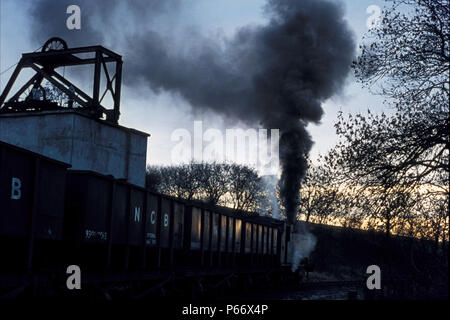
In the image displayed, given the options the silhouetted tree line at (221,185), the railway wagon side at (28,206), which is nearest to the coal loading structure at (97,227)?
the railway wagon side at (28,206)

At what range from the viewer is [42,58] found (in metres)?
34.8

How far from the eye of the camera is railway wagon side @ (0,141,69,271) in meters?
8.58

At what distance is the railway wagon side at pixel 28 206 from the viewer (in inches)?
338

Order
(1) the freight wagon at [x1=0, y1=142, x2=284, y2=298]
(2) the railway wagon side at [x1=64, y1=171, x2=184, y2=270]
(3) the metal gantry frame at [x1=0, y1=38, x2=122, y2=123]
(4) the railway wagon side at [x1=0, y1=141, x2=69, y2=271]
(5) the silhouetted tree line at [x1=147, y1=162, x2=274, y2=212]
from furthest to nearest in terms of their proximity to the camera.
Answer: (5) the silhouetted tree line at [x1=147, y1=162, x2=274, y2=212] < (3) the metal gantry frame at [x1=0, y1=38, x2=122, y2=123] < (2) the railway wagon side at [x1=64, y1=171, x2=184, y2=270] < (1) the freight wagon at [x1=0, y1=142, x2=284, y2=298] < (4) the railway wagon side at [x1=0, y1=141, x2=69, y2=271]

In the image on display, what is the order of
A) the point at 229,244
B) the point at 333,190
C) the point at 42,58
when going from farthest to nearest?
the point at 42,58
the point at 229,244
the point at 333,190

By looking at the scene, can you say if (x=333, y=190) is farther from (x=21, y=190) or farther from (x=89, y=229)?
(x=21, y=190)

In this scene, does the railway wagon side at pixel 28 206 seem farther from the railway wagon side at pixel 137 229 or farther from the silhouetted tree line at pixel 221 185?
the silhouetted tree line at pixel 221 185

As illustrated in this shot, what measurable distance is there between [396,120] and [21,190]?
884 cm

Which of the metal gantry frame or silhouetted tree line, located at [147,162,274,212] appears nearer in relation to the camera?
the metal gantry frame

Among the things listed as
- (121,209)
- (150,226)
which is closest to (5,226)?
(121,209)

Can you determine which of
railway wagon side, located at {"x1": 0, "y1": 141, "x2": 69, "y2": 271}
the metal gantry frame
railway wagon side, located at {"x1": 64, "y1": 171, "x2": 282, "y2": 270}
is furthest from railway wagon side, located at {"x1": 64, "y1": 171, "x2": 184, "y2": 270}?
the metal gantry frame

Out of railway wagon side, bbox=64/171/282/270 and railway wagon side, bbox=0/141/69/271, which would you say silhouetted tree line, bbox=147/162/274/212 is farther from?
railway wagon side, bbox=0/141/69/271

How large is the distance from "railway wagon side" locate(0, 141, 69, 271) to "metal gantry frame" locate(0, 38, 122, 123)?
73.1ft

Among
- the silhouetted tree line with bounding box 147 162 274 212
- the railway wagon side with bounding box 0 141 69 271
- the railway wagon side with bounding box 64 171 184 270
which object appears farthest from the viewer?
the silhouetted tree line with bounding box 147 162 274 212
